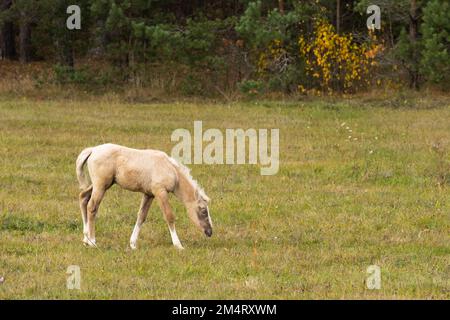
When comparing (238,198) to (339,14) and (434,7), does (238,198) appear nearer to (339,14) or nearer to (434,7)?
(434,7)

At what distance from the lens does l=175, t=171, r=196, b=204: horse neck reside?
11.5 m

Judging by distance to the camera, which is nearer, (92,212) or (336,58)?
(92,212)

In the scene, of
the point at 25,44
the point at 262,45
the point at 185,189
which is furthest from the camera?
the point at 25,44

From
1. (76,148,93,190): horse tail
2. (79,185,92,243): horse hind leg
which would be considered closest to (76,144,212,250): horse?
(76,148,93,190): horse tail

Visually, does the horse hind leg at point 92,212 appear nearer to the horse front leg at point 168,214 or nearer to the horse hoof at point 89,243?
the horse hoof at point 89,243

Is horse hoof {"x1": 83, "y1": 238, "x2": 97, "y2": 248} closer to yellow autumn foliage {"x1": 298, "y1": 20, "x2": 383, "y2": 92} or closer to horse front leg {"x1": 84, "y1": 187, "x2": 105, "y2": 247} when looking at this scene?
horse front leg {"x1": 84, "y1": 187, "x2": 105, "y2": 247}

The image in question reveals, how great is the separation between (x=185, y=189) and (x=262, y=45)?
20.0 m

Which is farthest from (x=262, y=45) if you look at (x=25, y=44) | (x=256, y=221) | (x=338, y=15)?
(x=256, y=221)

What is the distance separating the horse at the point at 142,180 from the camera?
→ 11.4 meters

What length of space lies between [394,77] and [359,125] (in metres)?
8.46

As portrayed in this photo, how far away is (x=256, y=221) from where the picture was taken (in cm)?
1299

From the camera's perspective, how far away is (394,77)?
31516 mm

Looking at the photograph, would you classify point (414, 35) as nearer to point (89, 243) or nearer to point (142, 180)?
point (142, 180)
